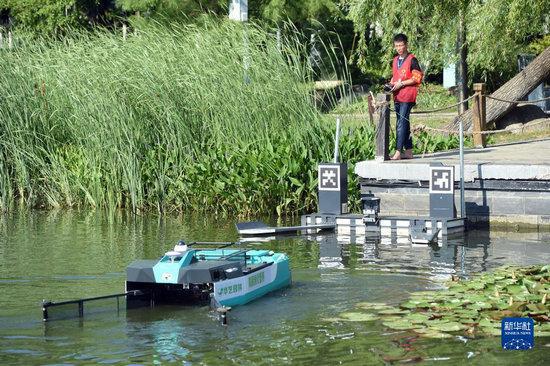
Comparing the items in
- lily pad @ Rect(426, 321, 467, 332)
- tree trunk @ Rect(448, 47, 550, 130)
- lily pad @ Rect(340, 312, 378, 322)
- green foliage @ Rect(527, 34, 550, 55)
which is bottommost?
lily pad @ Rect(426, 321, 467, 332)

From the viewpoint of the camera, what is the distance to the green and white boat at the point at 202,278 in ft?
39.1

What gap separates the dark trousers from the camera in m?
18.4

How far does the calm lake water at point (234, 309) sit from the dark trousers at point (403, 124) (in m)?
2.18

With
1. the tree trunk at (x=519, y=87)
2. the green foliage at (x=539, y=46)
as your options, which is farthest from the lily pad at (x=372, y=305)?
the green foliage at (x=539, y=46)

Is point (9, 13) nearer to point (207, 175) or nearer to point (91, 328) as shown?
point (207, 175)

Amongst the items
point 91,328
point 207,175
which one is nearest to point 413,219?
point 207,175

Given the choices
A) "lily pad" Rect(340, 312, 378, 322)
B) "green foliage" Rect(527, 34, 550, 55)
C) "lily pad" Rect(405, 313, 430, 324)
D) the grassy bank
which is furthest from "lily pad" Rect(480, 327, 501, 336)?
"green foliage" Rect(527, 34, 550, 55)

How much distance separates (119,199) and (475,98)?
6.04 meters

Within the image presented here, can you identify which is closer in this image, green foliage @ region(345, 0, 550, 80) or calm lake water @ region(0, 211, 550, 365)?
calm lake water @ region(0, 211, 550, 365)

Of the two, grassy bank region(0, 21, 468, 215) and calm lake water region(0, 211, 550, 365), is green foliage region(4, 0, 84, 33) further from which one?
calm lake water region(0, 211, 550, 365)

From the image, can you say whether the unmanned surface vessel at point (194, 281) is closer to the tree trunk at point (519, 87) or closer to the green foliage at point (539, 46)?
the tree trunk at point (519, 87)

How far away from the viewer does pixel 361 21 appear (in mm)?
26312

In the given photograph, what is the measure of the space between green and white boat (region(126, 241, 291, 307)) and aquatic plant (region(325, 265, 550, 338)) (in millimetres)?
1138

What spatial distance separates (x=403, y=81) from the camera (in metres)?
18.2
